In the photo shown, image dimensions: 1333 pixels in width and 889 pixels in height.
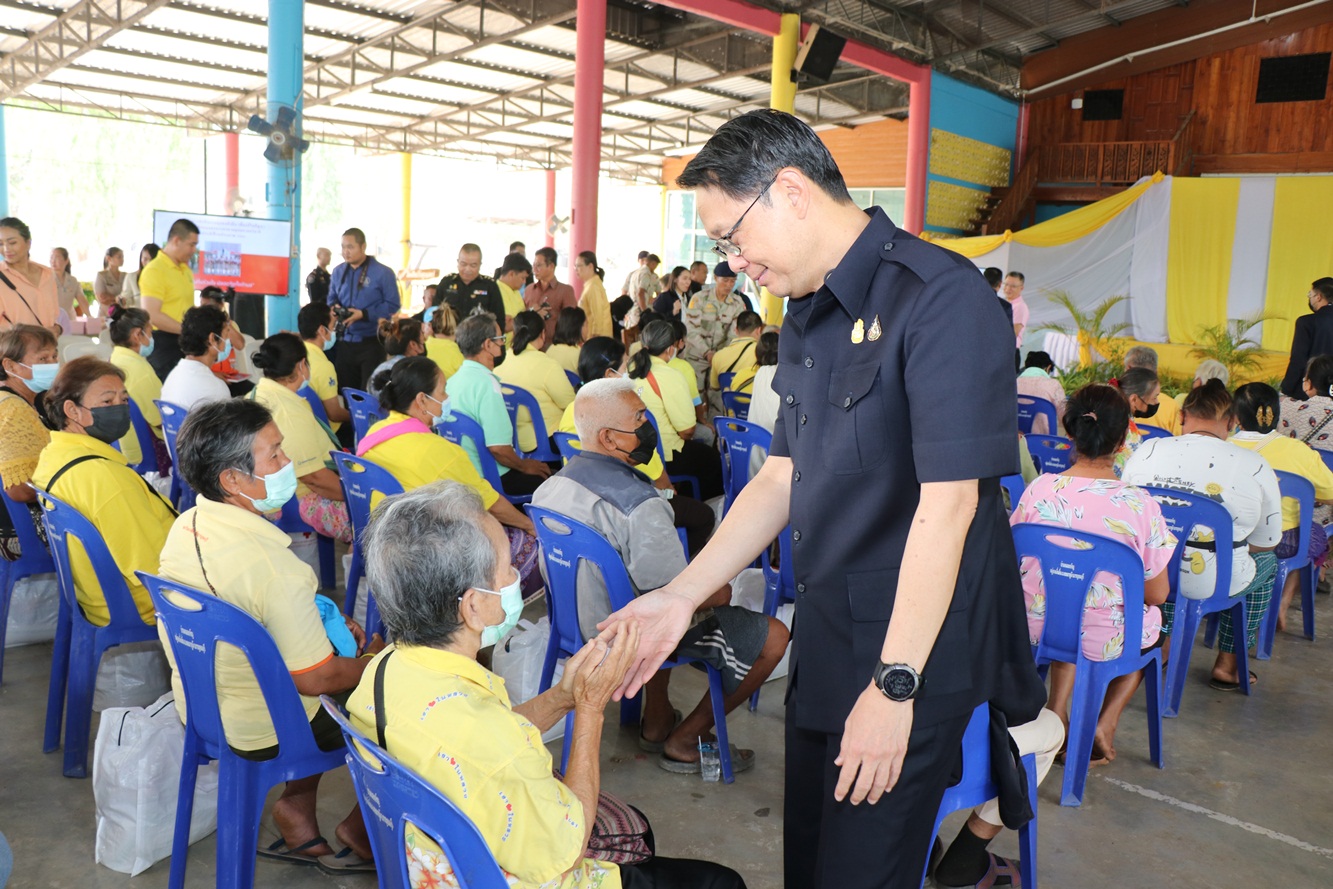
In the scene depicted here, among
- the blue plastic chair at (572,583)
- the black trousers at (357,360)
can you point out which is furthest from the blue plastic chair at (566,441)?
the black trousers at (357,360)

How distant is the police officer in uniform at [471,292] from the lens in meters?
6.95

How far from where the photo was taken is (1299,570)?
4.28 meters

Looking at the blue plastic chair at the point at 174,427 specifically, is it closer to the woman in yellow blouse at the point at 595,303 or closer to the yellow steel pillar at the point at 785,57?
the woman in yellow blouse at the point at 595,303

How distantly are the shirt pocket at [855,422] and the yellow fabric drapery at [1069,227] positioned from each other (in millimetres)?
13134

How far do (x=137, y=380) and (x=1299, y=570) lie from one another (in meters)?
5.26

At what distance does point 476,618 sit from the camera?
5.18ft

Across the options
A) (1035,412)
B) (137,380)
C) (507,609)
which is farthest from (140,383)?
(1035,412)

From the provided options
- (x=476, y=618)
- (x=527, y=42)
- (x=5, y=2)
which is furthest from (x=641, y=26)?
(x=476, y=618)

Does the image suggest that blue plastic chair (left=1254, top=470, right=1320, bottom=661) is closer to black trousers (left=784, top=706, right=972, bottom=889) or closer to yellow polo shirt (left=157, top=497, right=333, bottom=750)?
black trousers (left=784, top=706, right=972, bottom=889)

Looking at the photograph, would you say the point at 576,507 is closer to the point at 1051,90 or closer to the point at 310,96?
the point at 310,96

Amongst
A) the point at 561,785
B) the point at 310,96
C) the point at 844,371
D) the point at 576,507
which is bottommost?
the point at 561,785

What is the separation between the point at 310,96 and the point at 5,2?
442cm

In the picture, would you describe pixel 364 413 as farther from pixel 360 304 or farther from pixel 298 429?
pixel 360 304

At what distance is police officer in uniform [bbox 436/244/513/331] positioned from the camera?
695cm
